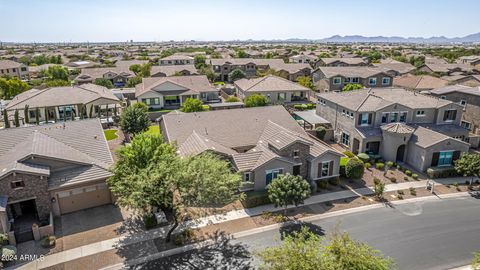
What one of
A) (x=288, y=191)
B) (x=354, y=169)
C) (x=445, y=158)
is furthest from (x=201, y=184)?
(x=445, y=158)

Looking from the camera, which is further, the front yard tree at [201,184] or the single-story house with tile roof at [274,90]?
the single-story house with tile roof at [274,90]

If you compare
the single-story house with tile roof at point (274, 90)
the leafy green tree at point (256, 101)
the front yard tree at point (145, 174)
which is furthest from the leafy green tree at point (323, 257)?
the single-story house with tile roof at point (274, 90)

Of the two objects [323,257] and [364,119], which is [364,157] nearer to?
[364,119]

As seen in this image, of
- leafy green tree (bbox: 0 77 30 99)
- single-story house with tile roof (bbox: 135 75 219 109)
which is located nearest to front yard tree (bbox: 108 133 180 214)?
single-story house with tile roof (bbox: 135 75 219 109)

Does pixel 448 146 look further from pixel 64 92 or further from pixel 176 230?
pixel 64 92

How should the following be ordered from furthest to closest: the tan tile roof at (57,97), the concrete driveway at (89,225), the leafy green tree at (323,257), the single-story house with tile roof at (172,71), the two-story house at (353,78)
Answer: the single-story house with tile roof at (172,71) < the two-story house at (353,78) < the tan tile roof at (57,97) < the concrete driveway at (89,225) < the leafy green tree at (323,257)

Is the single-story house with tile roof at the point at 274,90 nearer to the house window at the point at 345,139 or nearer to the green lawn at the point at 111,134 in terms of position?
the house window at the point at 345,139

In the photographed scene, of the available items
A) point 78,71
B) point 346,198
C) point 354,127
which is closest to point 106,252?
point 346,198
